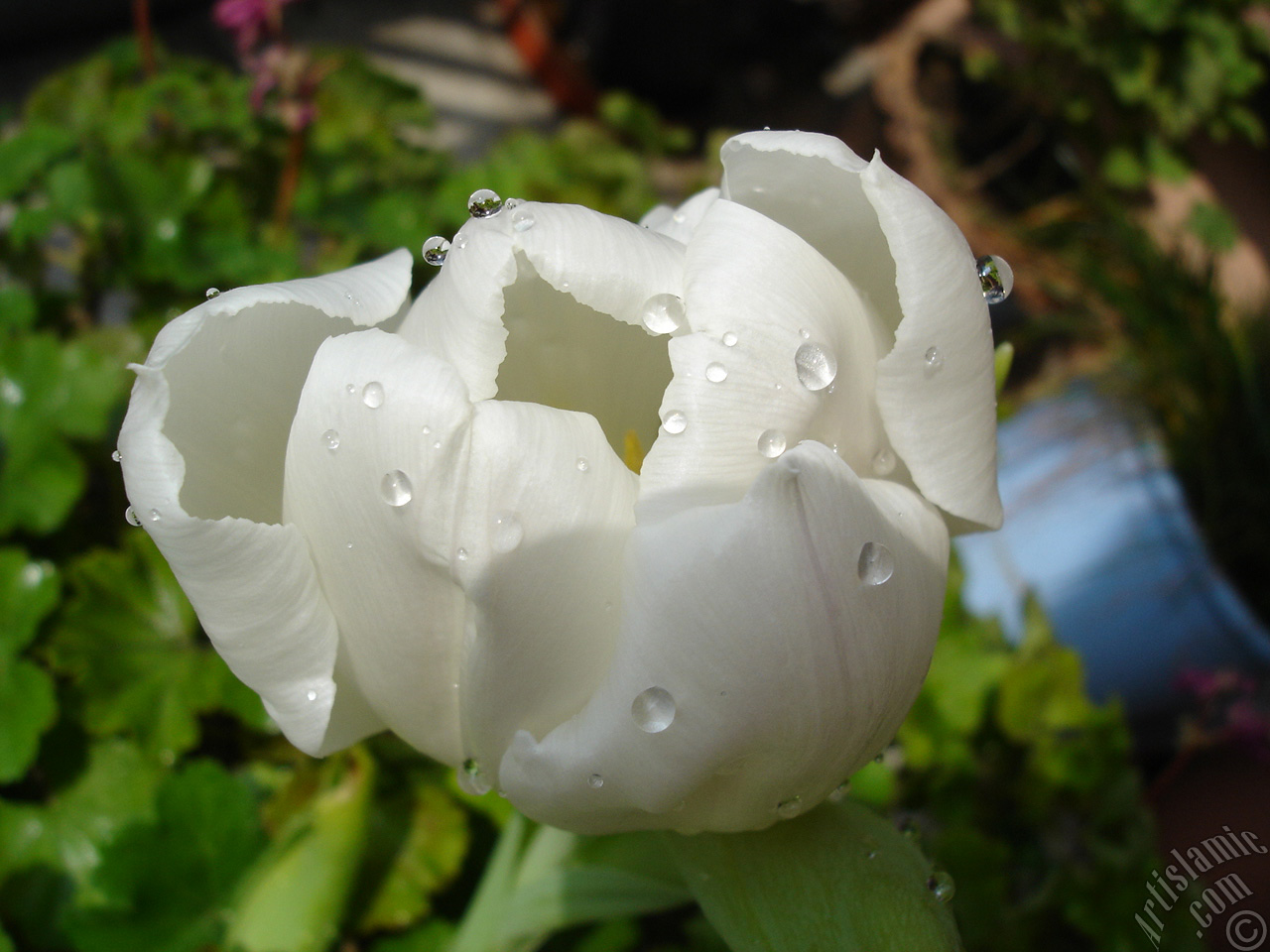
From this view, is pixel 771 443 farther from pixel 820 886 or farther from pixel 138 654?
pixel 138 654

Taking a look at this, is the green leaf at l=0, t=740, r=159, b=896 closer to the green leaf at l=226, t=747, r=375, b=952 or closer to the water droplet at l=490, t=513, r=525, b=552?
the green leaf at l=226, t=747, r=375, b=952

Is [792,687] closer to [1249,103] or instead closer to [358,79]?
[358,79]

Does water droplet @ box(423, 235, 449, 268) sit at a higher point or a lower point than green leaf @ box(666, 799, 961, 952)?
higher

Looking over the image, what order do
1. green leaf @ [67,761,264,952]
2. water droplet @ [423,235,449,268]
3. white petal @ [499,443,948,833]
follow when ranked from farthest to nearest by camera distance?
green leaf @ [67,761,264,952], water droplet @ [423,235,449,268], white petal @ [499,443,948,833]

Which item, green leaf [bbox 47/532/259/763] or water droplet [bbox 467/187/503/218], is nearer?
water droplet [bbox 467/187/503/218]

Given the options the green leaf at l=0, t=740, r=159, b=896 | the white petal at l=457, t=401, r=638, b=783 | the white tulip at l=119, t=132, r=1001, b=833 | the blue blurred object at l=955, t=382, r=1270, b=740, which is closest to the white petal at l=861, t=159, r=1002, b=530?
the white tulip at l=119, t=132, r=1001, b=833

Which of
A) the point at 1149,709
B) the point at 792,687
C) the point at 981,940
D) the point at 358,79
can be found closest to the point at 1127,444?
the point at 1149,709

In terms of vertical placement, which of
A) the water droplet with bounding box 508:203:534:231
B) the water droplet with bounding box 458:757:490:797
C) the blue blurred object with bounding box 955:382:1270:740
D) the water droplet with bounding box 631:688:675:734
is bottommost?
the blue blurred object with bounding box 955:382:1270:740

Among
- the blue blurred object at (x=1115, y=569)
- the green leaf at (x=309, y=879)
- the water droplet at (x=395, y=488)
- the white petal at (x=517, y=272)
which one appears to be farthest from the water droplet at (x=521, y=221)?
the blue blurred object at (x=1115, y=569)
